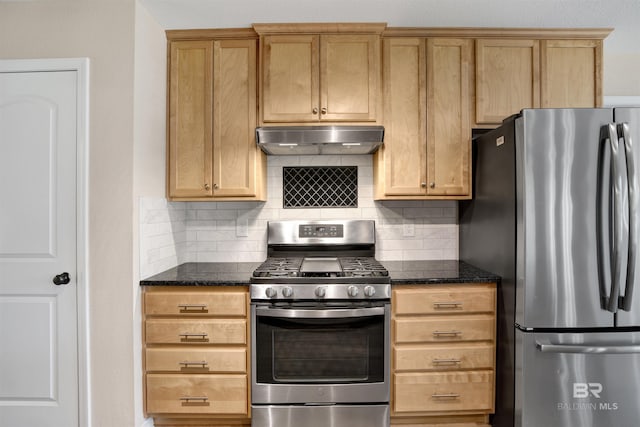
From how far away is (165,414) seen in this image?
7.20 feet

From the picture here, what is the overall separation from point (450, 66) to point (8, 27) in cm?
261

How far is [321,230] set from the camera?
9.12 feet

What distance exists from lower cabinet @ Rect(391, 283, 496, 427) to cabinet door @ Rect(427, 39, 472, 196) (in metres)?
0.76

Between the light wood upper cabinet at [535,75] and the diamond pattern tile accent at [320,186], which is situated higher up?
the light wood upper cabinet at [535,75]

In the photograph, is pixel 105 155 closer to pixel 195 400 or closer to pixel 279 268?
pixel 279 268

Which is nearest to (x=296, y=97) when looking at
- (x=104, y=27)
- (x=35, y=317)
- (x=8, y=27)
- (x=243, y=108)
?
(x=243, y=108)

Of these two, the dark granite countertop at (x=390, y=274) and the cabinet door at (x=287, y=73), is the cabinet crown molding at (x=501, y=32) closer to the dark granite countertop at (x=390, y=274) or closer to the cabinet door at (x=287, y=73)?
the cabinet door at (x=287, y=73)

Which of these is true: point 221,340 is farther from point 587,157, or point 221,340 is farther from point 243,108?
point 587,157

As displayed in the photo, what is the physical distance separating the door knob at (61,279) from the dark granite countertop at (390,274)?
37 centimetres

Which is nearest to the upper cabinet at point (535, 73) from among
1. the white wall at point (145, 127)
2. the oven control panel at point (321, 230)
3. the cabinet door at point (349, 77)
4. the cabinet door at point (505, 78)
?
the cabinet door at point (505, 78)

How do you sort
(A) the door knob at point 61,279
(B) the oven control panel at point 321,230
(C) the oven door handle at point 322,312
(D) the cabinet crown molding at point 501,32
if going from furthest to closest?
1. (B) the oven control panel at point 321,230
2. (D) the cabinet crown molding at point 501,32
3. (C) the oven door handle at point 322,312
4. (A) the door knob at point 61,279

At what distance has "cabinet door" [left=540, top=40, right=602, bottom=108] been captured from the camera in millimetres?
2488

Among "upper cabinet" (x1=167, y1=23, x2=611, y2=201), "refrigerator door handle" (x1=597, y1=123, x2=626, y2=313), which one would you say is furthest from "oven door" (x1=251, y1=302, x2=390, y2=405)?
"refrigerator door handle" (x1=597, y1=123, x2=626, y2=313)

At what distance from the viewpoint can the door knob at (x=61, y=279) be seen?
2023 mm
